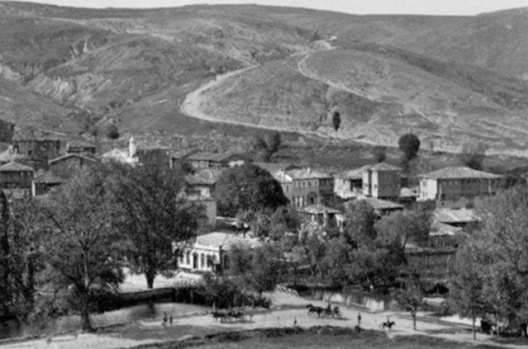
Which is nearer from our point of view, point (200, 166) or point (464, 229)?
point (464, 229)

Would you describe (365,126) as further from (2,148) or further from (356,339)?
(356,339)

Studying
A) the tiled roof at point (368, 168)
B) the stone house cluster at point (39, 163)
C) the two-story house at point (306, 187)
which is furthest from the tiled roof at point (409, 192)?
the stone house cluster at point (39, 163)

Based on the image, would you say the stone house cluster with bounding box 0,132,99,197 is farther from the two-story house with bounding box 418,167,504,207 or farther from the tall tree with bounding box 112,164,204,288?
the two-story house with bounding box 418,167,504,207

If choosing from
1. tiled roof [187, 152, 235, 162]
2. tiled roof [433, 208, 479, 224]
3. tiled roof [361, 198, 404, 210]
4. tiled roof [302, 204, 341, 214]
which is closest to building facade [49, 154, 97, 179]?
tiled roof [187, 152, 235, 162]

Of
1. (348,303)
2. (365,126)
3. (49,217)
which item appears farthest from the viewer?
(365,126)

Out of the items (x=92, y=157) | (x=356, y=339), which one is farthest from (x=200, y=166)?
(x=356, y=339)

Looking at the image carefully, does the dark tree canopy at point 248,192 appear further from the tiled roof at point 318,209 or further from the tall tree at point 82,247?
the tall tree at point 82,247
